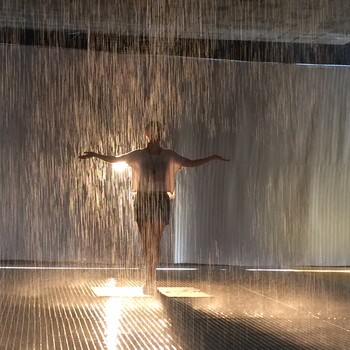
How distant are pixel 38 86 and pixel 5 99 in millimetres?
425

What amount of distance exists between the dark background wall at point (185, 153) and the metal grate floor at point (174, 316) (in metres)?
2.04

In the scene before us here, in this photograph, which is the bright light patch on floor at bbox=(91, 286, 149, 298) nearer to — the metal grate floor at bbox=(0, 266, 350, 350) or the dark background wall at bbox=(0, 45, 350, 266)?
the metal grate floor at bbox=(0, 266, 350, 350)

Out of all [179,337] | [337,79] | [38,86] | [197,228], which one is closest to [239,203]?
[197,228]

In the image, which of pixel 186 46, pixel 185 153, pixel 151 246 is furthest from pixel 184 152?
pixel 151 246

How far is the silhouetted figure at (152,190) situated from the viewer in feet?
22.8

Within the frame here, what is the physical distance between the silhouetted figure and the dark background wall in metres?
3.63

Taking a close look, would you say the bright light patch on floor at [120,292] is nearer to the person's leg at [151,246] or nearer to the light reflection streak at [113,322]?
the person's leg at [151,246]

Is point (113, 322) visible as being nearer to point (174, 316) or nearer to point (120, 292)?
point (174, 316)

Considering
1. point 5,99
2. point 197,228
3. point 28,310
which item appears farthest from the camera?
point 197,228

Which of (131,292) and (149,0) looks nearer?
(131,292)

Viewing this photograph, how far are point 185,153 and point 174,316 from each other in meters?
5.50

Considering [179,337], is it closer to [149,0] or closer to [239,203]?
[149,0]

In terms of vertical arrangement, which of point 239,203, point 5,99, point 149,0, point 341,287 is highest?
point 149,0

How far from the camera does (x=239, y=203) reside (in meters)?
11.3
